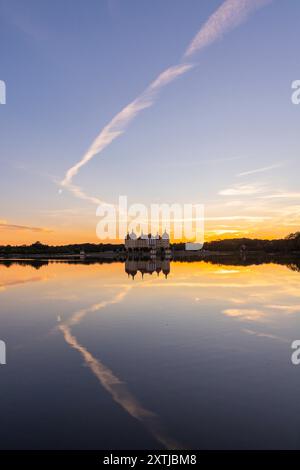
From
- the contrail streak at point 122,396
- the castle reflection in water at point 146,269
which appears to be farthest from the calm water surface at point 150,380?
the castle reflection in water at point 146,269

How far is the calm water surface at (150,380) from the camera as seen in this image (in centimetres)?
941

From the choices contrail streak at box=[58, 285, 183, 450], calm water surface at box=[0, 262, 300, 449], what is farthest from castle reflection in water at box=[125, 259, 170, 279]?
contrail streak at box=[58, 285, 183, 450]

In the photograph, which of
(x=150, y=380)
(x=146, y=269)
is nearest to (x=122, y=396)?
(x=150, y=380)

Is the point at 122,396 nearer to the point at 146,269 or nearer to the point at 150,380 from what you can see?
the point at 150,380

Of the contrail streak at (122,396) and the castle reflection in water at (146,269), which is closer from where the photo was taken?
the contrail streak at (122,396)

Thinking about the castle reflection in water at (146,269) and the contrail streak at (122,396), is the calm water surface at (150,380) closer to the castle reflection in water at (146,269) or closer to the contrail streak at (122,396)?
the contrail streak at (122,396)

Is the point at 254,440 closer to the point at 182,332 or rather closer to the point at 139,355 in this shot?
the point at 139,355

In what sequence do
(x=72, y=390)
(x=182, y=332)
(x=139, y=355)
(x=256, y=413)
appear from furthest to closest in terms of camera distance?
(x=182, y=332) → (x=139, y=355) → (x=72, y=390) → (x=256, y=413)

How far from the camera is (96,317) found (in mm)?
25016

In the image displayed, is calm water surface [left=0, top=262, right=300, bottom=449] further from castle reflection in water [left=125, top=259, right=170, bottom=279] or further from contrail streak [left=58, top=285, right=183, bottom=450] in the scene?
castle reflection in water [left=125, top=259, right=170, bottom=279]

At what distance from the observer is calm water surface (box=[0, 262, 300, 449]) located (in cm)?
941
